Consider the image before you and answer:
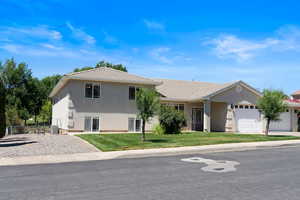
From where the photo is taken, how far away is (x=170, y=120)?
23672 millimetres

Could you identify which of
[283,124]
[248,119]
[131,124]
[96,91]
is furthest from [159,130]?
[283,124]

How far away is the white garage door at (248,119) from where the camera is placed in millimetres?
27752

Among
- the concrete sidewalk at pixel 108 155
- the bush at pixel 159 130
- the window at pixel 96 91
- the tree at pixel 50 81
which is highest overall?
the tree at pixel 50 81

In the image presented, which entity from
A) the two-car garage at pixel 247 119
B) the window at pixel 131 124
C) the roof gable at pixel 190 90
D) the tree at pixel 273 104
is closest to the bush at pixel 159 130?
the window at pixel 131 124

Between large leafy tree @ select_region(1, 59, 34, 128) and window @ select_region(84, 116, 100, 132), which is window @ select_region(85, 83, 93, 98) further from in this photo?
Answer: large leafy tree @ select_region(1, 59, 34, 128)

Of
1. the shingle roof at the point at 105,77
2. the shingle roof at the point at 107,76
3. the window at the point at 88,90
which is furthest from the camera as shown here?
the window at the point at 88,90

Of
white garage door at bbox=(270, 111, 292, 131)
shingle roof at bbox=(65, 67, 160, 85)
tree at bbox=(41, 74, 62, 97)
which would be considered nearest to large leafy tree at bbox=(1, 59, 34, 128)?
tree at bbox=(41, 74, 62, 97)

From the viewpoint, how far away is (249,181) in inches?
316

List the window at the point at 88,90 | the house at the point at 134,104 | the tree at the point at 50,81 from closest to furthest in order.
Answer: the house at the point at 134,104
the window at the point at 88,90
the tree at the point at 50,81

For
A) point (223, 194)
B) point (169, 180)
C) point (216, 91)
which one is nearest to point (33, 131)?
point (216, 91)

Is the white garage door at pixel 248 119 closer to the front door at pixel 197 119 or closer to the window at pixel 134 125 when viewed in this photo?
the front door at pixel 197 119

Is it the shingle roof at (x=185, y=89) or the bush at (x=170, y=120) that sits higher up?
the shingle roof at (x=185, y=89)

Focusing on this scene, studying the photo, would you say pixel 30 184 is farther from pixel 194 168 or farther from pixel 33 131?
pixel 33 131

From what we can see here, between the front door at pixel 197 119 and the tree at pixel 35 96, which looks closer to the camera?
the front door at pixel 197 119
